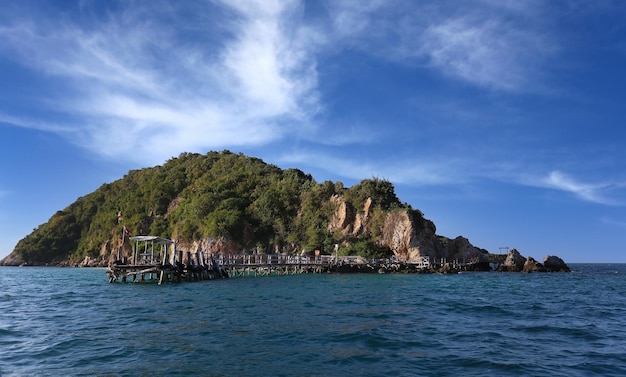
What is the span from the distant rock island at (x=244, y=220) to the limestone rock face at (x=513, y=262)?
176mm

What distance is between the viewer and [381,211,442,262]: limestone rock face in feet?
230

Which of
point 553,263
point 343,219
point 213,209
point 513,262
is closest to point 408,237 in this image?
point 343,219

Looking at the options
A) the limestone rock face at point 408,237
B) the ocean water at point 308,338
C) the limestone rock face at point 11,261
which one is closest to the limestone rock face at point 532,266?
the limestone rock face at point 408,237

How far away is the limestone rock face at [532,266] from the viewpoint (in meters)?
74.8

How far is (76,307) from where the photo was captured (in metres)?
22.7

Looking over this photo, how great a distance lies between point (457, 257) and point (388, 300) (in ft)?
185

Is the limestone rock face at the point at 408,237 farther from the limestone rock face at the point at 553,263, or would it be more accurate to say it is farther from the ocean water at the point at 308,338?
the ocean water at the point at 308,338

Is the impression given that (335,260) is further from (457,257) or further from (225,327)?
(225,327)

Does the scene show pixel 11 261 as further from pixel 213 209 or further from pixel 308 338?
pixel 308 338

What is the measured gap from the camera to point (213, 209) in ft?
297

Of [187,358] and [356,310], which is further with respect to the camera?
[356,310]

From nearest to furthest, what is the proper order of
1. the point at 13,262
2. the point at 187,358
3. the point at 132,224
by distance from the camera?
1. the point at 187,358
2. the point at 132,224
3. the point at 13,262

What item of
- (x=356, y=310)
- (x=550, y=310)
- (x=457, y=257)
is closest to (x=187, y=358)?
(x=356, y=310)

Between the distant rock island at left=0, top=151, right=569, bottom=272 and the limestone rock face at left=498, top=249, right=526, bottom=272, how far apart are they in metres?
0.18
